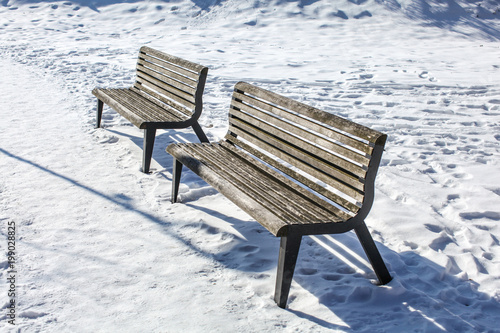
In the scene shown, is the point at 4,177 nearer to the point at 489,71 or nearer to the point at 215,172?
the point at 215,172

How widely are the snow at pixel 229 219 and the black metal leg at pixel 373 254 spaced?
0.20ft

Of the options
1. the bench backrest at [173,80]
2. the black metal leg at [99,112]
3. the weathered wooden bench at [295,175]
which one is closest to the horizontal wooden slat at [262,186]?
the weathered wooden bench at [295,175]

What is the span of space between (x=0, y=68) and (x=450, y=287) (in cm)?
877

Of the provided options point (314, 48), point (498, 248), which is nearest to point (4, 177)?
point (498, 248)

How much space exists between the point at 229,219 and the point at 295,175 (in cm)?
70

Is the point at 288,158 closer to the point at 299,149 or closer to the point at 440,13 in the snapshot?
the point at 299,149

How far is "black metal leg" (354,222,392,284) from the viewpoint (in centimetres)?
303

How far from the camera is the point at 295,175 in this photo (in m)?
3.55

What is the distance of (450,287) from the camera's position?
10.2 ft

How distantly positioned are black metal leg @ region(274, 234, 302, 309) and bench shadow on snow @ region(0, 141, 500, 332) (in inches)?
4.0

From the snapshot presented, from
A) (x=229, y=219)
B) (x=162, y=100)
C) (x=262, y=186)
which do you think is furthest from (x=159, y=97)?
(x=262, y=186)

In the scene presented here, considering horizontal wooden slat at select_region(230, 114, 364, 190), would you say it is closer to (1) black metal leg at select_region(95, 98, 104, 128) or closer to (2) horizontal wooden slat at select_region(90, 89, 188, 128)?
(2) horizontal wooden slat at select_region(90, 89, 188, 128)

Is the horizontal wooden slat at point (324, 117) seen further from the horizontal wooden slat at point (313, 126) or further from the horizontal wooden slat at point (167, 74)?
the horizontal wooden slat at point (167, 74)

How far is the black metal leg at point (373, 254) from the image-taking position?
9.93 feet
